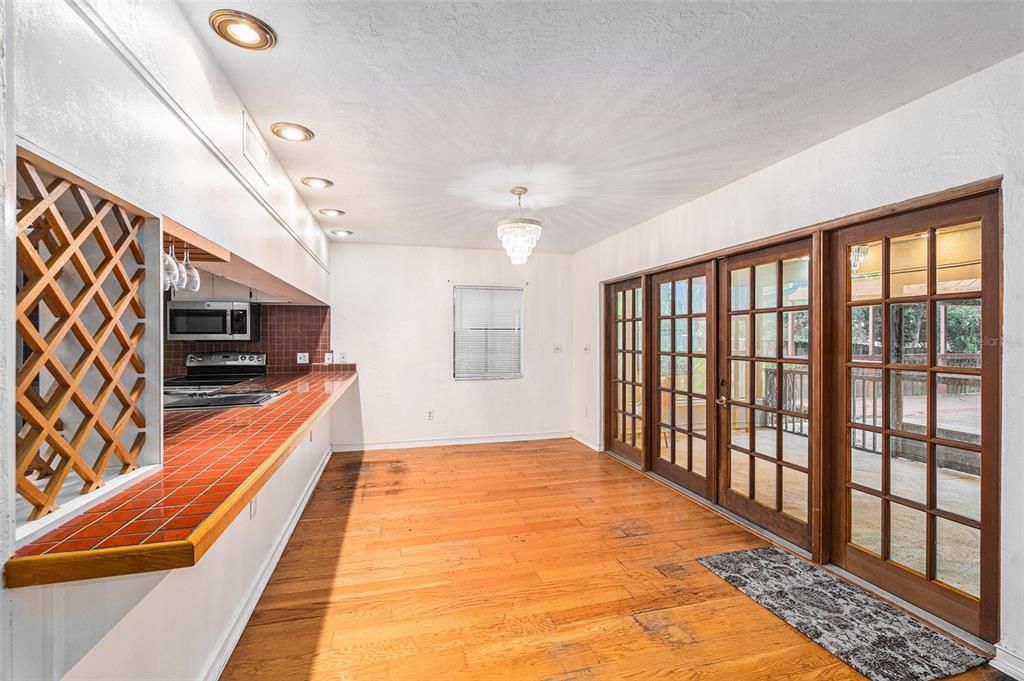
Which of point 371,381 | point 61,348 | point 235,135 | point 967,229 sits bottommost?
point 371,381

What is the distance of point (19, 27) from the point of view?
2.64ft

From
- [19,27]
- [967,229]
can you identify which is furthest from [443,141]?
[967,229]

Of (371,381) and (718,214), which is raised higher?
(718,214)

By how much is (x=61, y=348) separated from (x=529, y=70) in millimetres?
1802

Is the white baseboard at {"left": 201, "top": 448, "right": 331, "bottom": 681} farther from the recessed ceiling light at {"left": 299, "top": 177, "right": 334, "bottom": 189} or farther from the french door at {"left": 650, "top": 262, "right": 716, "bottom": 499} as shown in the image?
the french door at {"left": 650, "top": 262, "right": 716, "bottom": 499}

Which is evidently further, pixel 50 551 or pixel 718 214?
pixel 718 214

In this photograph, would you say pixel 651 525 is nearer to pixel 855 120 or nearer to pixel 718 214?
pixel 718 214

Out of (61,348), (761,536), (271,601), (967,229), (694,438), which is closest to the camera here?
(61,348)

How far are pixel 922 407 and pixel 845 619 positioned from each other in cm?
107

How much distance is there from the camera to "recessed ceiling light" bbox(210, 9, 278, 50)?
1553mm

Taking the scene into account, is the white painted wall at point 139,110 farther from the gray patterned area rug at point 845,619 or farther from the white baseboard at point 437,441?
the white baseboard at point 437,441

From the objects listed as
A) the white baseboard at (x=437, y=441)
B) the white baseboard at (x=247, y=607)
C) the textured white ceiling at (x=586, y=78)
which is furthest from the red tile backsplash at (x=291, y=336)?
the textured white ceiling at (x=586, y=78)

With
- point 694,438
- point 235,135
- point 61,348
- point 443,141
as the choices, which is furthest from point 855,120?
point 61,348

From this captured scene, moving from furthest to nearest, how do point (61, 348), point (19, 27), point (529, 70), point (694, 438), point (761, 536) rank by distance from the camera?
1. point (694, 438)
2. point (761, 536)
3. point (529, 70)
4. point (61, 348)
5. point (19, 27)
